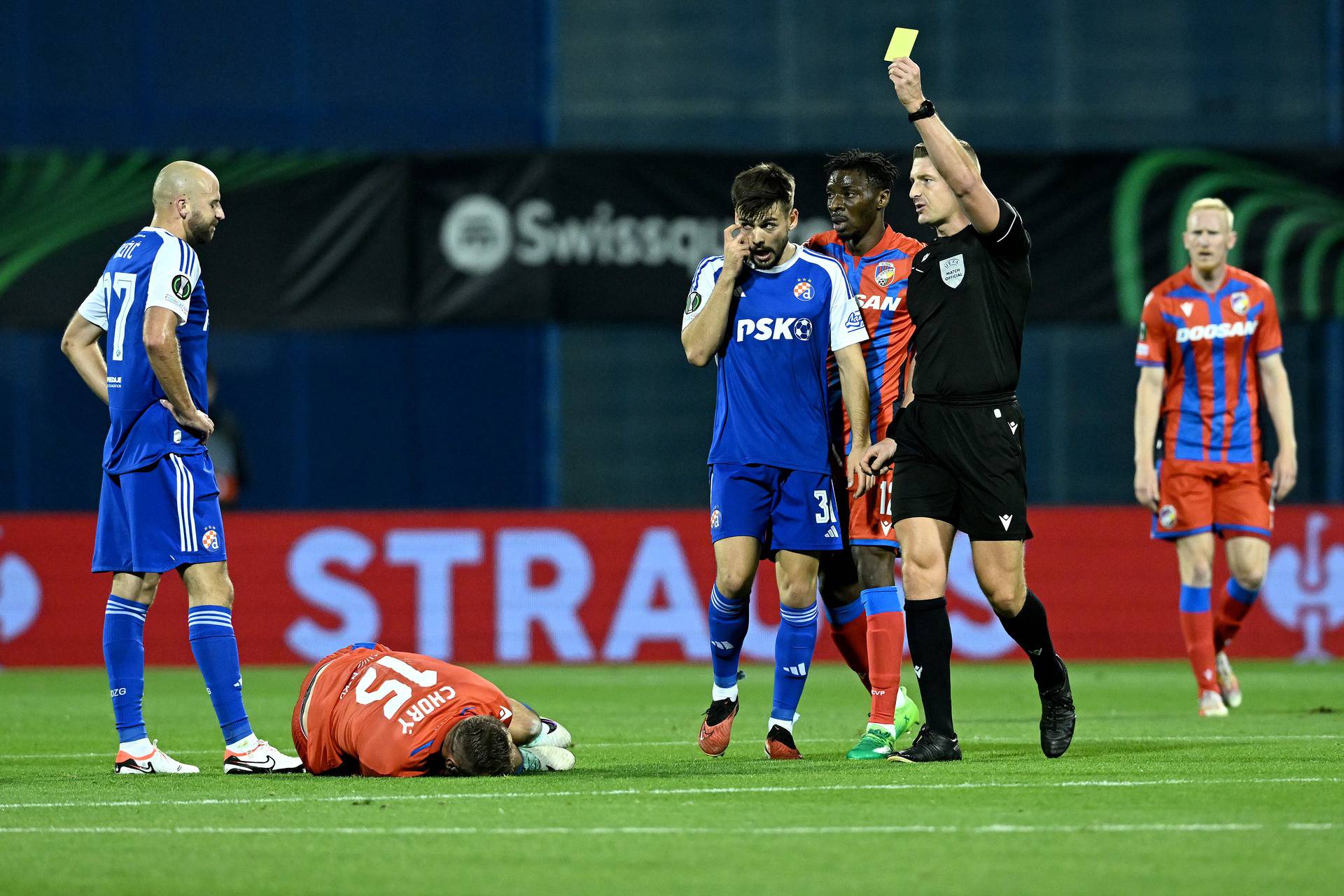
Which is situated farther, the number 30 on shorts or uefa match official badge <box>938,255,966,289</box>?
the number 30 on shorts

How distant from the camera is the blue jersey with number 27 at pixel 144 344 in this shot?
705 cm

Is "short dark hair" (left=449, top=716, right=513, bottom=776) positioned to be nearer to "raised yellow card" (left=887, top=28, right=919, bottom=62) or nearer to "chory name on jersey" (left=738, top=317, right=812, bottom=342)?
"chory name on jersey" (left=738, top=317, right=812, bottom=342)

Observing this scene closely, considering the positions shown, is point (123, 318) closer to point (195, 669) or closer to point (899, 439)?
point (899, 439)

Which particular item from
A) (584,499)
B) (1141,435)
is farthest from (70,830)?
(584,499)

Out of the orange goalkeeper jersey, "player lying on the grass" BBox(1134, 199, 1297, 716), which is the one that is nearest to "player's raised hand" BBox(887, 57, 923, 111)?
the orange goalkeeper jersey

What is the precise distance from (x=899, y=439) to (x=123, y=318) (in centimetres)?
286

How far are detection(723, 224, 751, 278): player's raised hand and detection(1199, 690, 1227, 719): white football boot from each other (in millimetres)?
3688

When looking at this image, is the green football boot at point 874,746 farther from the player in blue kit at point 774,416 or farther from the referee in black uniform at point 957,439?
the player in blue kit at point 774,416

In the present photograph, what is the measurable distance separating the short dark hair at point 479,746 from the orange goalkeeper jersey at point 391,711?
6cm

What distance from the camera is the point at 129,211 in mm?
15398

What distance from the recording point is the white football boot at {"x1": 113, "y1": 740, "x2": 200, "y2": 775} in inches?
277

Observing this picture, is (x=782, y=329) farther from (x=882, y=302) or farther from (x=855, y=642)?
(x=855, y=642)

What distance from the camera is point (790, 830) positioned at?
17.0 feet

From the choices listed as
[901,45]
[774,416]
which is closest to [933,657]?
[774,416]
